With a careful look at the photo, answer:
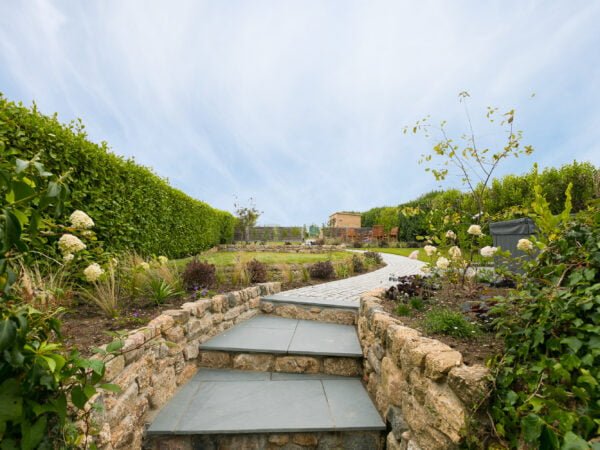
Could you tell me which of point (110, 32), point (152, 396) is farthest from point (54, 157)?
point (110, 32)

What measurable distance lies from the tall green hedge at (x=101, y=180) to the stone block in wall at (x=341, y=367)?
104 inches

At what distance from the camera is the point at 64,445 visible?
1202 mm

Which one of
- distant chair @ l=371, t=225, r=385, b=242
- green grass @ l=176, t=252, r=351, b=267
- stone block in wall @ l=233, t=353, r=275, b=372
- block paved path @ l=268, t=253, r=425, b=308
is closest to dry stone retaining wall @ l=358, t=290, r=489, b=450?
stone block in wall @ l=233, t=353, r=275, b=372

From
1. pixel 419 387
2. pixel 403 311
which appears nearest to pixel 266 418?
pixel 419 387

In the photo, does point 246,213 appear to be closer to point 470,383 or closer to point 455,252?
point 455,252

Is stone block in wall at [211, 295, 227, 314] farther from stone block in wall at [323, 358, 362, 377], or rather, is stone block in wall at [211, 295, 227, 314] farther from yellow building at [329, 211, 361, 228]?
yellow building at [329, 211, 361, 228]

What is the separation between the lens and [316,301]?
3848 millimetres

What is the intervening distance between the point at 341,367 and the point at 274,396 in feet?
2.56

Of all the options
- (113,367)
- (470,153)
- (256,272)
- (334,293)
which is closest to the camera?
(113,367)

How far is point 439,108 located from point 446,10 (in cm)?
275

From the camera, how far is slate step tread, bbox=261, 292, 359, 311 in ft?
12.2

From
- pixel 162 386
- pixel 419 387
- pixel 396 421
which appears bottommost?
pixel 396 421

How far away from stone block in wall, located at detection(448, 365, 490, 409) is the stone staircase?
966 mm

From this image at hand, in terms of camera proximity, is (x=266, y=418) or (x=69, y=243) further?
(x=266, y=418)
